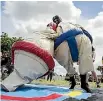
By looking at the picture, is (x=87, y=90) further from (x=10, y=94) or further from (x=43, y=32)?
(x=10, y=94)

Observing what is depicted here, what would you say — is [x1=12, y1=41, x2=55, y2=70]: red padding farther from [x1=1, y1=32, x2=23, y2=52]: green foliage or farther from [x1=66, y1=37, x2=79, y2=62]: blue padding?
[x1=1, y1=32, x2=23, y2=52]: green foliage

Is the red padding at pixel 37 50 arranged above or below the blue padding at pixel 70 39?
below

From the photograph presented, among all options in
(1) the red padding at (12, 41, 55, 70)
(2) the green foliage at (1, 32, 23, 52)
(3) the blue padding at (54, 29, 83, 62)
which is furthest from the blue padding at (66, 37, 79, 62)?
(2) the green foliage at (1, 32, 23, 52)

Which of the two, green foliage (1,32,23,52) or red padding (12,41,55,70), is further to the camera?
green foliage (1,32,23,52)

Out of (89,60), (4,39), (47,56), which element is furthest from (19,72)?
(4,39)

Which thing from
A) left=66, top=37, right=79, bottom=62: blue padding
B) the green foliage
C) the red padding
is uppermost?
the green foliage

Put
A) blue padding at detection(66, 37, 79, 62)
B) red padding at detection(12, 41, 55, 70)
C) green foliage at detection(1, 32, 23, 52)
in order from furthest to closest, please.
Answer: green foliage at detection(1, 32, 23, 52)
blue padding at detection(66, 37, 79, 62)
red padding at detection(12, 41, 55, 70)

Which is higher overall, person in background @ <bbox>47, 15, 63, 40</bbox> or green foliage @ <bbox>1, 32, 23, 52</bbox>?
green foliage @ <bbox>1, 32, 23, 52</bbox>

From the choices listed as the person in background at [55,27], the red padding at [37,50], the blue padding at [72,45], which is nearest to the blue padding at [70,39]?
the blue padding at [72,45]

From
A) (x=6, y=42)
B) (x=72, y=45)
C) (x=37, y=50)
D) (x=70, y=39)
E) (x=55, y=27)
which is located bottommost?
(x=37, y=50)

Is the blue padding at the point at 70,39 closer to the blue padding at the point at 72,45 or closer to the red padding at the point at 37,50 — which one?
the blue padding at the point at 72,45

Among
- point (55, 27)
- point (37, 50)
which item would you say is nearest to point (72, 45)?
point (55, 27)

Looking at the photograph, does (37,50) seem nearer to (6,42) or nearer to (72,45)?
(72,45)

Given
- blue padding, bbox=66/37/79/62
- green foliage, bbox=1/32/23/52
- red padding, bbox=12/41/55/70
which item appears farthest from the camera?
green foliage, bbox=1/32/23/52
